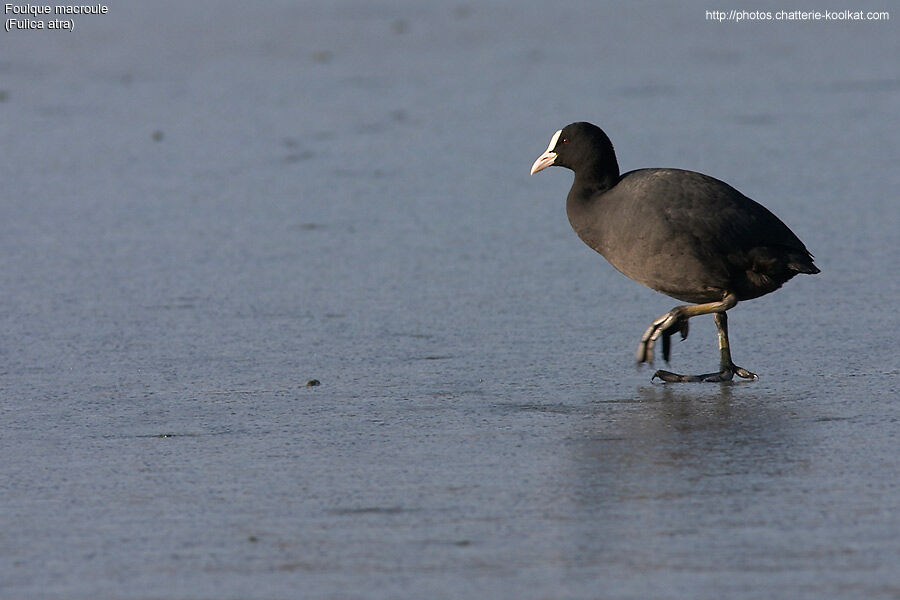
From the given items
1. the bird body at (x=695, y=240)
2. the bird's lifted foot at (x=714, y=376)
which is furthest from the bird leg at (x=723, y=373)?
the bird body at (x=695, y=240)

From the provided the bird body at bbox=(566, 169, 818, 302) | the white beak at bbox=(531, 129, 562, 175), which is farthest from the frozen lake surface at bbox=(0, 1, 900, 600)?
the white beak at bbox=(531, 129, 562, 175)

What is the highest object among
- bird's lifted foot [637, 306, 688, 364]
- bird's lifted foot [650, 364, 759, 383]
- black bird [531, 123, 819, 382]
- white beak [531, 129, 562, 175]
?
white beak [531, 129, 562, 175]

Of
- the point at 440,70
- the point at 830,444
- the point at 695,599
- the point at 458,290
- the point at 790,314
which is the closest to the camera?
the point at 695,599

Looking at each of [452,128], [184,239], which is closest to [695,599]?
[184,239]

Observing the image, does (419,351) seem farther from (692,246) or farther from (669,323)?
(692,246)

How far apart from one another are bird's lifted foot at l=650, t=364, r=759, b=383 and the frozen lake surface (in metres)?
0.08

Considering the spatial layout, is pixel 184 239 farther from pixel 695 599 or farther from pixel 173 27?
pixel 173 27

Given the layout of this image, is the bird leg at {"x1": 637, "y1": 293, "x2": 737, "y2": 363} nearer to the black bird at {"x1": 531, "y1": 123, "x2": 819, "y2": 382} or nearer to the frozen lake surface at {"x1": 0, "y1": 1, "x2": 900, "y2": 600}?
the black bird at {"x1": 531, "y1": 123, "x2": 819, "y2": 382}

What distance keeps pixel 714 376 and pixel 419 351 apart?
1.23m

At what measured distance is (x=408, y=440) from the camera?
4.88m

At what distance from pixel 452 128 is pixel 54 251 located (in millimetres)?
4253

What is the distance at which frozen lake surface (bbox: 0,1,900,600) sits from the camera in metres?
3.80

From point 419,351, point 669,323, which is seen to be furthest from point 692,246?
point 419,351

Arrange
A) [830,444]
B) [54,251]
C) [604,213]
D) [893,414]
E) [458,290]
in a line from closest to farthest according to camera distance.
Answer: [830,444] → [893,414] → [604,213] → [458,290] → [54,251]
